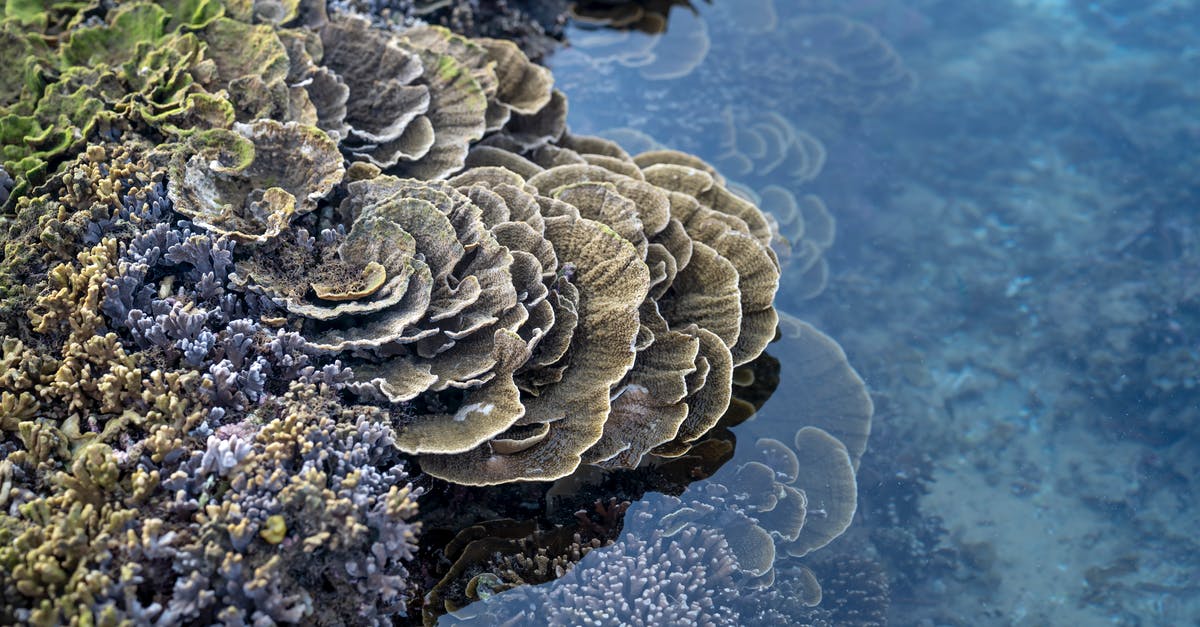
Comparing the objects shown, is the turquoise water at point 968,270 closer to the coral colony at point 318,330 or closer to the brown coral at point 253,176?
the coral colony at point 318,330

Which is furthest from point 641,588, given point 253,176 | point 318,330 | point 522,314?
point 253,176

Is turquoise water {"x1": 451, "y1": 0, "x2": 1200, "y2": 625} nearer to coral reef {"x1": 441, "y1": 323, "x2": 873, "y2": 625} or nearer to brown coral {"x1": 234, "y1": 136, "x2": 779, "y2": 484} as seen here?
coral reef {"x1": 441, "y1": 323, "x2": 873, "y2": 625}

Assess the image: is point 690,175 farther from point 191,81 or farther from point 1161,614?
point 1161,614

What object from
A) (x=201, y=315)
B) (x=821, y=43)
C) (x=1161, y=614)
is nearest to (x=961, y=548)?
(x=1161, y=614)

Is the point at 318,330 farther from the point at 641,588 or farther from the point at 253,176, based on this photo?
the point at 641,588

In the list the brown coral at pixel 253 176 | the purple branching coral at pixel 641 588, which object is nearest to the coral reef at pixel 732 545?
the purple branching coral at pixel 641 588

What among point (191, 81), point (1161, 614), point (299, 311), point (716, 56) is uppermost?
point (191, 81)
